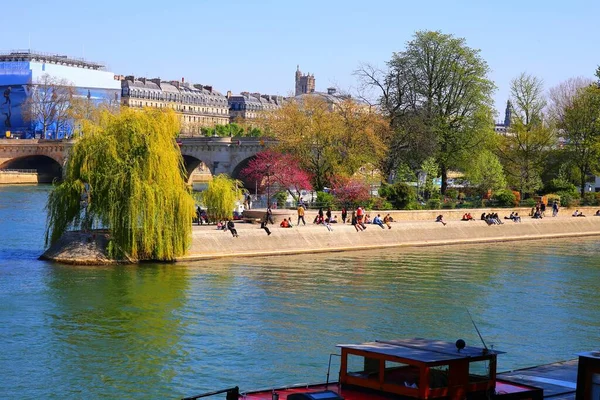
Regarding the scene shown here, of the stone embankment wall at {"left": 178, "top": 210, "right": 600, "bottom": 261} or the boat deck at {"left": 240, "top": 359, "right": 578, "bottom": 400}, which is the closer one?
the boat deck at {"left": 240, "top": 359, "right": 578, "bottom": 400}

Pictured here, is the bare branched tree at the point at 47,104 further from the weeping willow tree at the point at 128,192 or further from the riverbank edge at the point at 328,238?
the weeping willow tree at the point at 128,192

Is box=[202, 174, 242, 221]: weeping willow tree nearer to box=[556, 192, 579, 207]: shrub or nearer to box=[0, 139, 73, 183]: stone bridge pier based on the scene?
box=[556, 192, 579, 207]: shrub

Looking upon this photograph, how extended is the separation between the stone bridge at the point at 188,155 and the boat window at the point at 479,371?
67.7 meters

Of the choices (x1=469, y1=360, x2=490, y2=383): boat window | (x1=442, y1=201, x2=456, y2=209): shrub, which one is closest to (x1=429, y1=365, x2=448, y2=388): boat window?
(x1=469, y1=360, x2=490, y2=383): boat window

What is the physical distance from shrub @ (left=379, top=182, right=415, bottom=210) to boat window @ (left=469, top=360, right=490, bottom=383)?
1864 inches

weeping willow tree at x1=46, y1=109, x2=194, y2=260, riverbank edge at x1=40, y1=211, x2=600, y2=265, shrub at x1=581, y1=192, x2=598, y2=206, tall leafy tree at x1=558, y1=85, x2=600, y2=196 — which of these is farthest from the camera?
tall leafy tree at x1=558, y1=85, x2=600, y2=196

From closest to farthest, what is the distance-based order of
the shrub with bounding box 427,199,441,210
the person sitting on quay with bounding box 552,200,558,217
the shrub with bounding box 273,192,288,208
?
the shrub with bounding box 273,192,288,208 < the shrub with bounding box 427,199,441,210 < the person sitting on quay with bounding box 552,200,558,217

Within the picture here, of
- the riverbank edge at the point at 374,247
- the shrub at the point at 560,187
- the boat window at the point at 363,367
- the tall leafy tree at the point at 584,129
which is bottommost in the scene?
the boat window at the point at 363,367

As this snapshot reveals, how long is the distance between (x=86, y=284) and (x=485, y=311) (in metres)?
15.0

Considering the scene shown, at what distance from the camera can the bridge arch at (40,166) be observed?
5197 inches

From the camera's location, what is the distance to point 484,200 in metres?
75.3

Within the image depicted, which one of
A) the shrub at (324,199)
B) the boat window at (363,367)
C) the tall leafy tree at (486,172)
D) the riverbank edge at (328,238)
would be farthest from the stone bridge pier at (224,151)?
the boat window at (363,367)

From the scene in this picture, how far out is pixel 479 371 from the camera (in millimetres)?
18812

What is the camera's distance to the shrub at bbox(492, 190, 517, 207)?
243 ft
